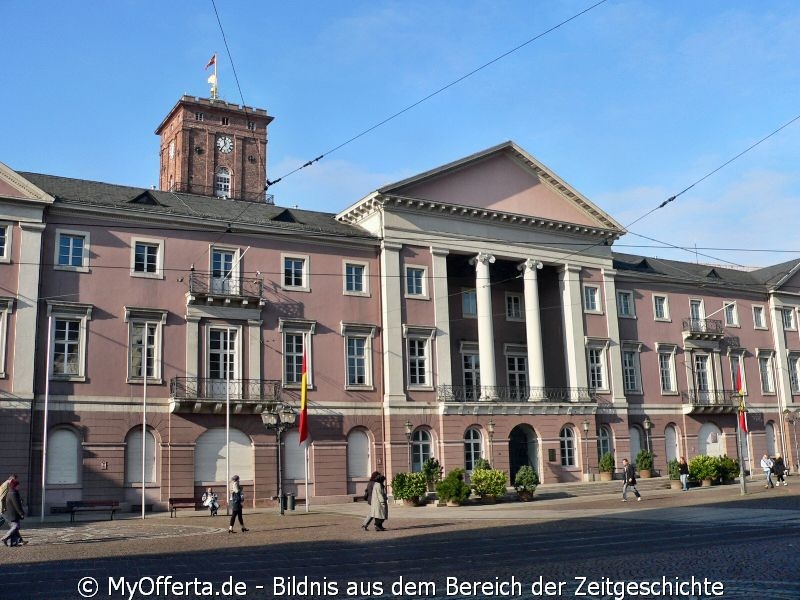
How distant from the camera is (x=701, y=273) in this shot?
56219 mm

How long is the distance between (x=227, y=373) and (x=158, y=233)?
6714 millimetres

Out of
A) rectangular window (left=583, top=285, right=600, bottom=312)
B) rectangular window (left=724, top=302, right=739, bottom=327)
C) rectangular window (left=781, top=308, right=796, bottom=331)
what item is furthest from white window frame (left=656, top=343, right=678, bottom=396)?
rectangular window (left=781, top=308, right=796, bottom=331)

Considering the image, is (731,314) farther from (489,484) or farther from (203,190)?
(203,190)

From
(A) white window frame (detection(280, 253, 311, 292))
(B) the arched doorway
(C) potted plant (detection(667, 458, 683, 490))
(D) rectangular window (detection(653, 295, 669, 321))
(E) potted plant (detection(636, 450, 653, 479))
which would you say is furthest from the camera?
(D) rectangular window (detection(653, 295, 669, 321))

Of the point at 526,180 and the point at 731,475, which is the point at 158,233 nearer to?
the point at 526,180

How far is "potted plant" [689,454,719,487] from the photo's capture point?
4194cm

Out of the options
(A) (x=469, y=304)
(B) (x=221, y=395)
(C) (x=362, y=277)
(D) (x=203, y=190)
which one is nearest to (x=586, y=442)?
(A) (x=469, y=304)

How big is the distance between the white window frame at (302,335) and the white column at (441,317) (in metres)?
6.38

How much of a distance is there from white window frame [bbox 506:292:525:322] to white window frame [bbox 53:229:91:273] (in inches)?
876

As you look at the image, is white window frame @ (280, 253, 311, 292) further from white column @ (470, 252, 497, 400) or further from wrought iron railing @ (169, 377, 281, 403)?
white column @ (470, 252, 497, 400)

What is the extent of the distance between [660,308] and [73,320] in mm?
34338

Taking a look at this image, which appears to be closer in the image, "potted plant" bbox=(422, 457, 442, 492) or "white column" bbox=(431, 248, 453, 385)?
"potted plant" bbox=(422, 457, 442, 492)

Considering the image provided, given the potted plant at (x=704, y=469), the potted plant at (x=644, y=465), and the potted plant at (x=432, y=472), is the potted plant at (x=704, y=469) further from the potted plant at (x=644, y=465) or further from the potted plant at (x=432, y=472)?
the potted plant at (x=432, y=472)

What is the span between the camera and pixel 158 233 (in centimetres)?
→ 3641
